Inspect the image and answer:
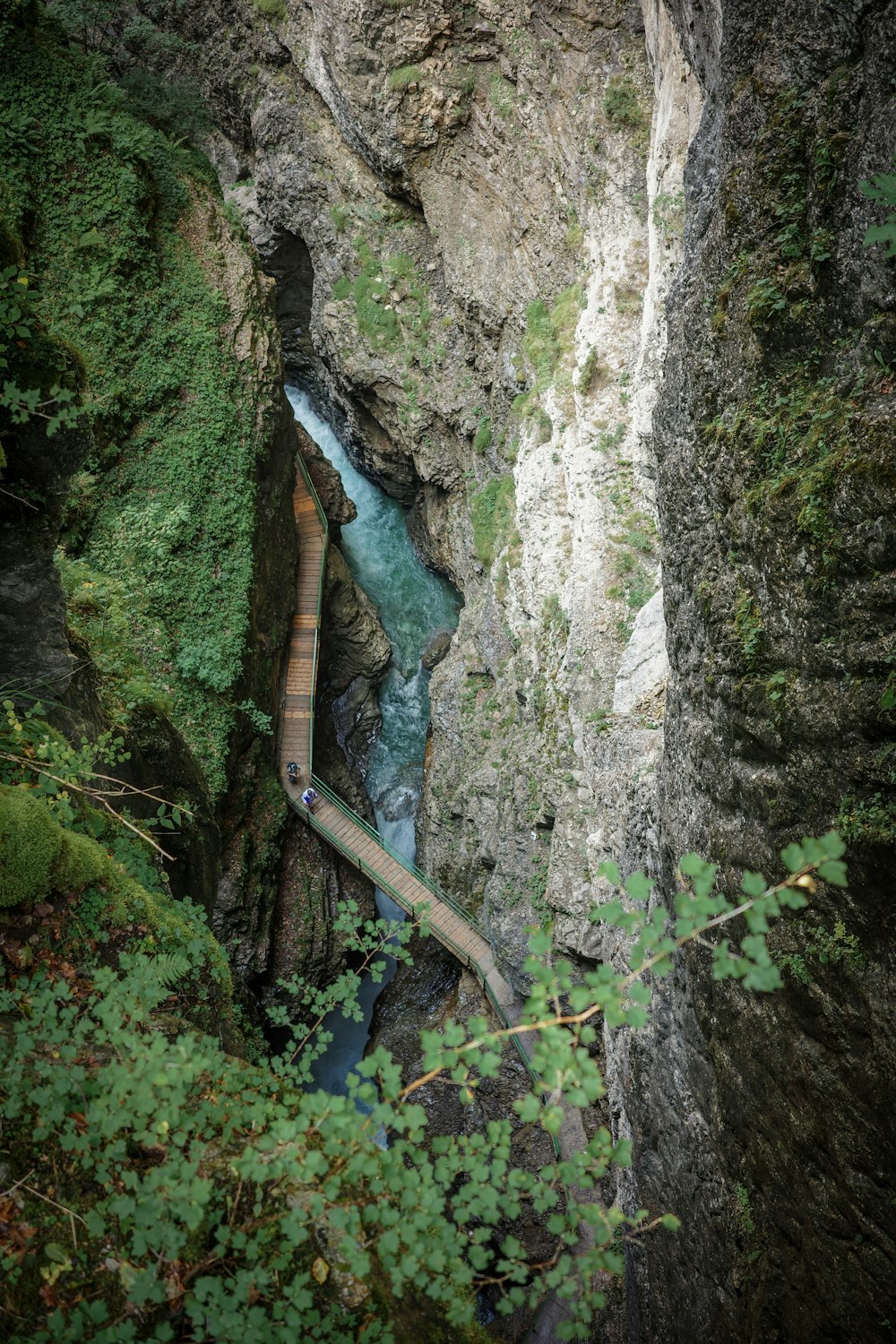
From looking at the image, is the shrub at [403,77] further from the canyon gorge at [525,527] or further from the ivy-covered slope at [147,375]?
the ivy-covered slope at [147,375]

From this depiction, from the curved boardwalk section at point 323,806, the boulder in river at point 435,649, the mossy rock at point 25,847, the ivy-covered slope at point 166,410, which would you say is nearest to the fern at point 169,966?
the mossy rock at point 25,847

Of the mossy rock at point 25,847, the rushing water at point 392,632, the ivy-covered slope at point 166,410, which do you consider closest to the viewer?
the mossy rock at point 25,847

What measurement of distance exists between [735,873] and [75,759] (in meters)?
4.71

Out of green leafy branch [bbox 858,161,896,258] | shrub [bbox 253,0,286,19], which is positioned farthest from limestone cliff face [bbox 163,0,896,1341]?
green leafy branch [bbox 858,161,896,258]

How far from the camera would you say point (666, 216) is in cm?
966

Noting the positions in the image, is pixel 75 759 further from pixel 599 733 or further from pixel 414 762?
pixel 414 762

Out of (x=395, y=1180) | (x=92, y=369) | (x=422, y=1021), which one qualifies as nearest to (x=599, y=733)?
(x=395, y=1180)

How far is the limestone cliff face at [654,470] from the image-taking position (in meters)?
4.18

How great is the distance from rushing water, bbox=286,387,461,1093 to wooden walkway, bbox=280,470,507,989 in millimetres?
2031

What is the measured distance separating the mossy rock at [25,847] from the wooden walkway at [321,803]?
361 inches

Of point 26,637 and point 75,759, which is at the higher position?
point 26,637

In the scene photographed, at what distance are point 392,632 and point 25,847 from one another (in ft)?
52.3

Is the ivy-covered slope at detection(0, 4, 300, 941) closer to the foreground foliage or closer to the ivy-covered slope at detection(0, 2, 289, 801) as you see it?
the ivy-covered slope at detection(0, 2, 289, 801)

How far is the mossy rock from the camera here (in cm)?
517
